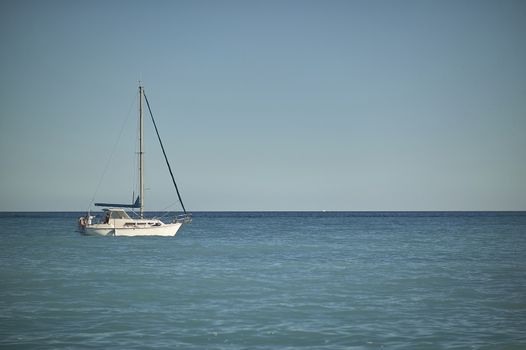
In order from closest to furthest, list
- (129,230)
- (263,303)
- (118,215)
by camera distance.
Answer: (263,303) → (129,230) → (118,215)

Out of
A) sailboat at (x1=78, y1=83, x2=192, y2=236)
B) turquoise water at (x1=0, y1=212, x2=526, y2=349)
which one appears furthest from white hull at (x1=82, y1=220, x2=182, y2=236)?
turquoise water at (x1=0, y1=212, x2=526, y2=349)

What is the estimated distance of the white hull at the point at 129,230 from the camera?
6281 centimetres

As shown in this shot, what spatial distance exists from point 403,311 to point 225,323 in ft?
21.2

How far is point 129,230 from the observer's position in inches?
2470

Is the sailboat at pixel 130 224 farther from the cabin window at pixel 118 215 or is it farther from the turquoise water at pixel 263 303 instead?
the turquoise water at pixel 263 303

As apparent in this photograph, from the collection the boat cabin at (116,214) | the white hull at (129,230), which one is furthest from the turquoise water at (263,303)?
the boat cabin at (116,214)

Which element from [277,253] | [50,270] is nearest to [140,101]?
[277,253]

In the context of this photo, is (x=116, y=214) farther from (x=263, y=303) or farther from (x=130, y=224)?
(x=263, y=303)

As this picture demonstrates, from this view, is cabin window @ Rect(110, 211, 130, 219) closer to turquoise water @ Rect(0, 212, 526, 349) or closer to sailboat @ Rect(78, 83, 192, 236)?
sailboat @ Rect(78, 83, 192, 236)

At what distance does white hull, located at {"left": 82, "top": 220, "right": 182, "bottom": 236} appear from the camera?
6281 cm

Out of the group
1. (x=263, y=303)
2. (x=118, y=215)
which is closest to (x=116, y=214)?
(x=118, y=215)

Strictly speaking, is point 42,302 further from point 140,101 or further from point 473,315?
point 140,101

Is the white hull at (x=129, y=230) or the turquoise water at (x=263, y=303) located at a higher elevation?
the white hull at (x=129, y=230)

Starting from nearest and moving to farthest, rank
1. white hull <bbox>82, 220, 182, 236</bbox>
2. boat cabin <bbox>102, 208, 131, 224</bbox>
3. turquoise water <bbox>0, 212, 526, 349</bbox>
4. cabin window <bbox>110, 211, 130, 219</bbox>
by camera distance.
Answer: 1. turquoise water <bbox>0, 212, 526, 349</bbox>
2. white hull <bbox>82, 220, 182, 236</bbox>
3. boat cabin <bbox>102, 208, 131, 224</bbox>
4. cabin window <bbox>110, 211, 130, 219</bbox>
